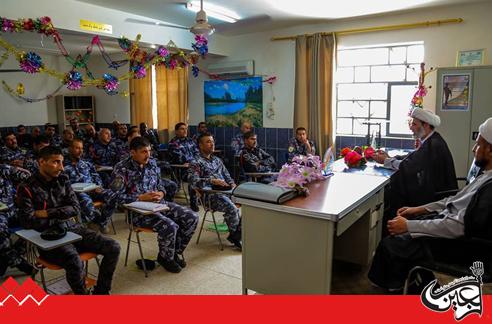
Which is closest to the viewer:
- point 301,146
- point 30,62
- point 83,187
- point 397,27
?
point 83,187

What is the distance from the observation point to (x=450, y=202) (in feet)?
7.11

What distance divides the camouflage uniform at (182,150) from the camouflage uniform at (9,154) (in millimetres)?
1972

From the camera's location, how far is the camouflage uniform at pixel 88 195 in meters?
3.70

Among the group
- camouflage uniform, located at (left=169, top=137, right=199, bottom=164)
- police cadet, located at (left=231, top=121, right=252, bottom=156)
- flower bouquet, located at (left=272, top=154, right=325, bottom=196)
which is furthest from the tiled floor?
police cadet, located at (left=231, top=121, right=252, bottom=156)

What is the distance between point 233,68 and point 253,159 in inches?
95.5

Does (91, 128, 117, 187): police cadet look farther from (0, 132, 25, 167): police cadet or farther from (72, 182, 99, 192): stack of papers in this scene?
(72, 182, 99, 192): stack of papers

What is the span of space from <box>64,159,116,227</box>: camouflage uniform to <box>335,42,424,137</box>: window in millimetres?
3444

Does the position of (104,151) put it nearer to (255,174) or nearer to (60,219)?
(255,174)

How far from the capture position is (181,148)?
5660 millimetres

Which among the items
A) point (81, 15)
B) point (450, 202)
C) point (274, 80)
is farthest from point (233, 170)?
point (450, 202)

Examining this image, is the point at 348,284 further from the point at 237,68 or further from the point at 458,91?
the point at 237,68

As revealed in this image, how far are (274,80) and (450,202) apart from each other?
4.50 m

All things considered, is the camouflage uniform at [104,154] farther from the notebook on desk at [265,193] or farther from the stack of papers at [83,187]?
the notebook on desk at [265,193]

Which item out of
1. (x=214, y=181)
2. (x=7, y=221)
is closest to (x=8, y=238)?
(x=7, y=221)
